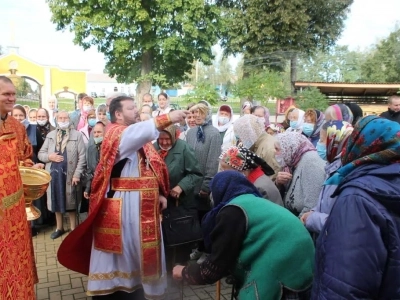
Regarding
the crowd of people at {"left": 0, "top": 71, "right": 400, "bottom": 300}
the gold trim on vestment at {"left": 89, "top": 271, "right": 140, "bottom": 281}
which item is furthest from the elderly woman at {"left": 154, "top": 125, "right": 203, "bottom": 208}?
the gold trim on vestment at {"left": 89, "top": 271, "right": 140, "bottom": 281}

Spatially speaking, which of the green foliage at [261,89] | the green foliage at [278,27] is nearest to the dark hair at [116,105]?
the green foliage at [261,89]

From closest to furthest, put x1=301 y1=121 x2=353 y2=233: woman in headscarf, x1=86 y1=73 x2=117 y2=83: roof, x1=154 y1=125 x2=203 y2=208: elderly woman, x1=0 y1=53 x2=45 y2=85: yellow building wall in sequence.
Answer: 1. x1=301 y1=121 x2=353 y2=233: woman in headscarf
2. x1=154 y1=125 x2=203 y2=208: elderly woman
3. x1=0 y1=53 x2=45 y2=85: yellow building wall
4. x1=86 y1=73 x2=117 y2=83: roof

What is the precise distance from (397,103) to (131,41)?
2322cm

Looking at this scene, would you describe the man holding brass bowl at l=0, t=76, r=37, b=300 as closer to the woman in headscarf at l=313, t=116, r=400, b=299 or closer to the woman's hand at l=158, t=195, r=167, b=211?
the woman's hand at l=158, t=195, r=167, b=211

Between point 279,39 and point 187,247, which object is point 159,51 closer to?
point 279,39

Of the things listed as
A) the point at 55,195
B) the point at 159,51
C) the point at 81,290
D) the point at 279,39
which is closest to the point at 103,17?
the point at 159,51

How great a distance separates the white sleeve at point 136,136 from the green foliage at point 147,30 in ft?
77.8

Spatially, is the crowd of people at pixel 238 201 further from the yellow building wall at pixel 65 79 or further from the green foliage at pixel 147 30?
the yellow building wall at pixel 65 79

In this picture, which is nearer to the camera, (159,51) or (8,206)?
(8,206)

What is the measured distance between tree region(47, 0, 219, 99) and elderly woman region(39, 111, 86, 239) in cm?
2112

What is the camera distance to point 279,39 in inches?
991

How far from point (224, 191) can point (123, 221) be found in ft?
4.29

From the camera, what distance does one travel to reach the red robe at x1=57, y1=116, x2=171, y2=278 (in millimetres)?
3100

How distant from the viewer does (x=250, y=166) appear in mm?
2848
